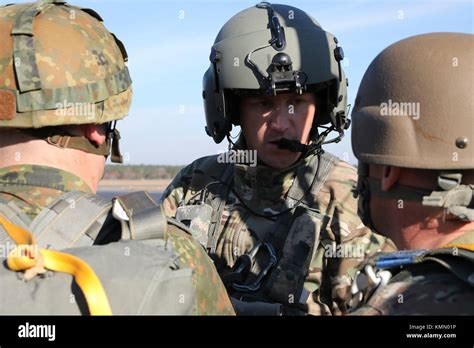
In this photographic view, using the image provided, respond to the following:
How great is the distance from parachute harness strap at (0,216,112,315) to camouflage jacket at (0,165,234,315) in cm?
48

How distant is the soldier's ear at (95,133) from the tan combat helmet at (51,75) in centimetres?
3

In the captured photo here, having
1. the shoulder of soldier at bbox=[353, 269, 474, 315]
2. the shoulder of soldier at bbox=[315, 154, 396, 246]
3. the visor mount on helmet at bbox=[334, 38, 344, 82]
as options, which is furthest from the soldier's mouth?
the shoulder of soldier at bbox=[353, 269, 474, 315]

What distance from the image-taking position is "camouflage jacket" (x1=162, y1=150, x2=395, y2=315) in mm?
4574

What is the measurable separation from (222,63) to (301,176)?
1033 mm

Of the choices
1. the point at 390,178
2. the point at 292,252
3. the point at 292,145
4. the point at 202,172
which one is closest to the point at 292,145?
the point at 292,145

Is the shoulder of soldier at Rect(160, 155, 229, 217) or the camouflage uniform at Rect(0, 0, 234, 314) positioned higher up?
the camouflage uniform at Rect(0, 0, 234, 314)

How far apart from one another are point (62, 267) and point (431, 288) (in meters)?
1.32

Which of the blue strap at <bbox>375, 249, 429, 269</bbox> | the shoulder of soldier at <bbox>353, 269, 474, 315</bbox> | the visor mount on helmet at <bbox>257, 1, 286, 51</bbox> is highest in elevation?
the visor mount on helmet at <bbox>257, 1, 286, 51</bbox>

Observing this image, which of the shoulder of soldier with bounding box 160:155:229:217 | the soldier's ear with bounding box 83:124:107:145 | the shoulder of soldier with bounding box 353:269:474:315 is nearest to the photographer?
the shoulder of soldier with bounding box 353:269:474:315

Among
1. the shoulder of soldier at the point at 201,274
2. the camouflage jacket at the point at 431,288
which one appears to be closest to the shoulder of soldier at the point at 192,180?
the shoulder of soldier at the point at 201,274

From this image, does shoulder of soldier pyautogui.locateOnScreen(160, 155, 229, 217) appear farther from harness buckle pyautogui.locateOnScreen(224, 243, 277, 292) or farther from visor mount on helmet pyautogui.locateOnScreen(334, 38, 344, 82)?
visor mount on helmet pyautogui.locateOnScreen(334, 38, 344, 82)

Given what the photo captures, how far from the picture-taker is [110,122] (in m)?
3.63
